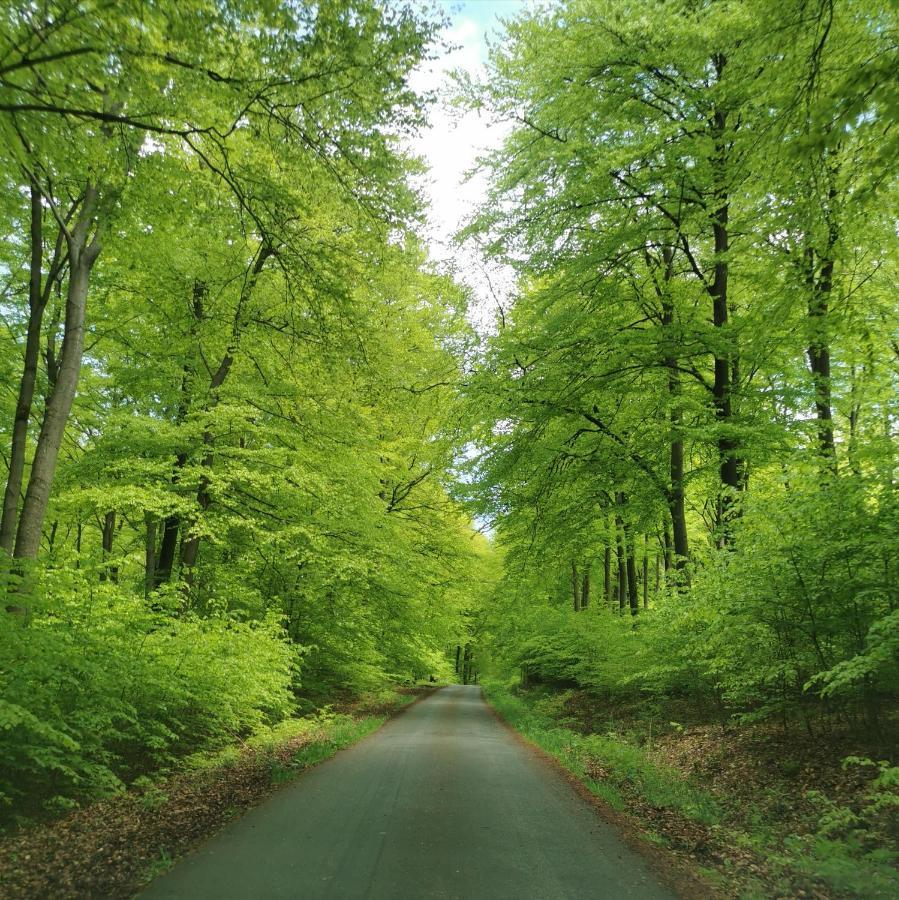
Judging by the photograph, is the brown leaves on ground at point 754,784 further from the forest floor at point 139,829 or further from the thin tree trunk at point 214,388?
the thin tree trunk at point 214,388

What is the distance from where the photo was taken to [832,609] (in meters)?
6.66

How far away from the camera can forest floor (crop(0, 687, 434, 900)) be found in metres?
4.32

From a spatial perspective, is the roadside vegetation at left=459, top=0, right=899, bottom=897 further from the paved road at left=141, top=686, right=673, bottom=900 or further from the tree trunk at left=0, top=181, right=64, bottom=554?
the tree trunk at left=0, top=181, right=64, bottom=554

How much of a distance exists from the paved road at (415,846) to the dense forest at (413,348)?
1.71 meters

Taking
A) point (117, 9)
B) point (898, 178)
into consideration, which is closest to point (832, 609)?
point (898, 178)

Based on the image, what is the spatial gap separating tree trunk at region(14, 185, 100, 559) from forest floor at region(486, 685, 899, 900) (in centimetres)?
848

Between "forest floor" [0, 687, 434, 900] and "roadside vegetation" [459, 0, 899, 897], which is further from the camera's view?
"roadside vegetation" [459, 0, 899, 897]

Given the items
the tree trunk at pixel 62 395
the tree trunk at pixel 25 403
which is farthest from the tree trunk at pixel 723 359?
the tree trunk at pixel 25 403

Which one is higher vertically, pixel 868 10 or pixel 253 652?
pixel 868 10

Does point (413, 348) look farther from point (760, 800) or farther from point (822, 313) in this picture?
point (760, 800)

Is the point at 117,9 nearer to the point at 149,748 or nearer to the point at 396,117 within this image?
the point at 396,117

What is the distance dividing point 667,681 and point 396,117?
36.9 ft

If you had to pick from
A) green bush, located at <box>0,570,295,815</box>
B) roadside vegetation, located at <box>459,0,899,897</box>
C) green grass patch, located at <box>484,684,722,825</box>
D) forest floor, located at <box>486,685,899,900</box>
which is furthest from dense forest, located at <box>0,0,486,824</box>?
forest floor, located at <box>486,685,899,900</box>

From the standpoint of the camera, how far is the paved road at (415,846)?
442cm
